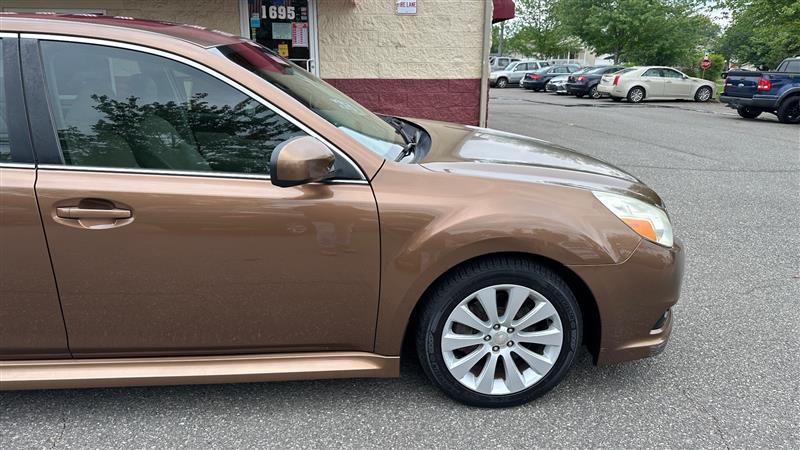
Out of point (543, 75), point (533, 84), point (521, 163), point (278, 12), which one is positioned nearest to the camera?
point (521, 163)

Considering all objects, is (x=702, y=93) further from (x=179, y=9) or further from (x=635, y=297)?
(x=635, y=297)

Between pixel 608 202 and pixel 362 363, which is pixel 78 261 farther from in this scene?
pixel 608 202

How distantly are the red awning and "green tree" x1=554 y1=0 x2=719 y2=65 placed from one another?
19.9m

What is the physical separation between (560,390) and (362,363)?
1006mm

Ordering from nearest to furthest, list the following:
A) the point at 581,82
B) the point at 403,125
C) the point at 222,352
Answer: the point at 222,352, the point at 403,125, the point at 581,82

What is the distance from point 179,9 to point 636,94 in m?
17.7

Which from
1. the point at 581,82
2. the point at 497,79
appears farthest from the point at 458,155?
the point at 497,79

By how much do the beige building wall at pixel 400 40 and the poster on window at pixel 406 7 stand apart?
0.21 feet

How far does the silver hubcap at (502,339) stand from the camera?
2.39m

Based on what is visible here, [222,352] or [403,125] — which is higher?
[403,125]

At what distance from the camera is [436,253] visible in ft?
7.39

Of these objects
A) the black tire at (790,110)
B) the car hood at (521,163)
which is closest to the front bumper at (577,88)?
the black tire at (790,110)

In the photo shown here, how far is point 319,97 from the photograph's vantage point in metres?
2.69

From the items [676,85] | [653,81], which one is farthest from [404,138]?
[676,85]
